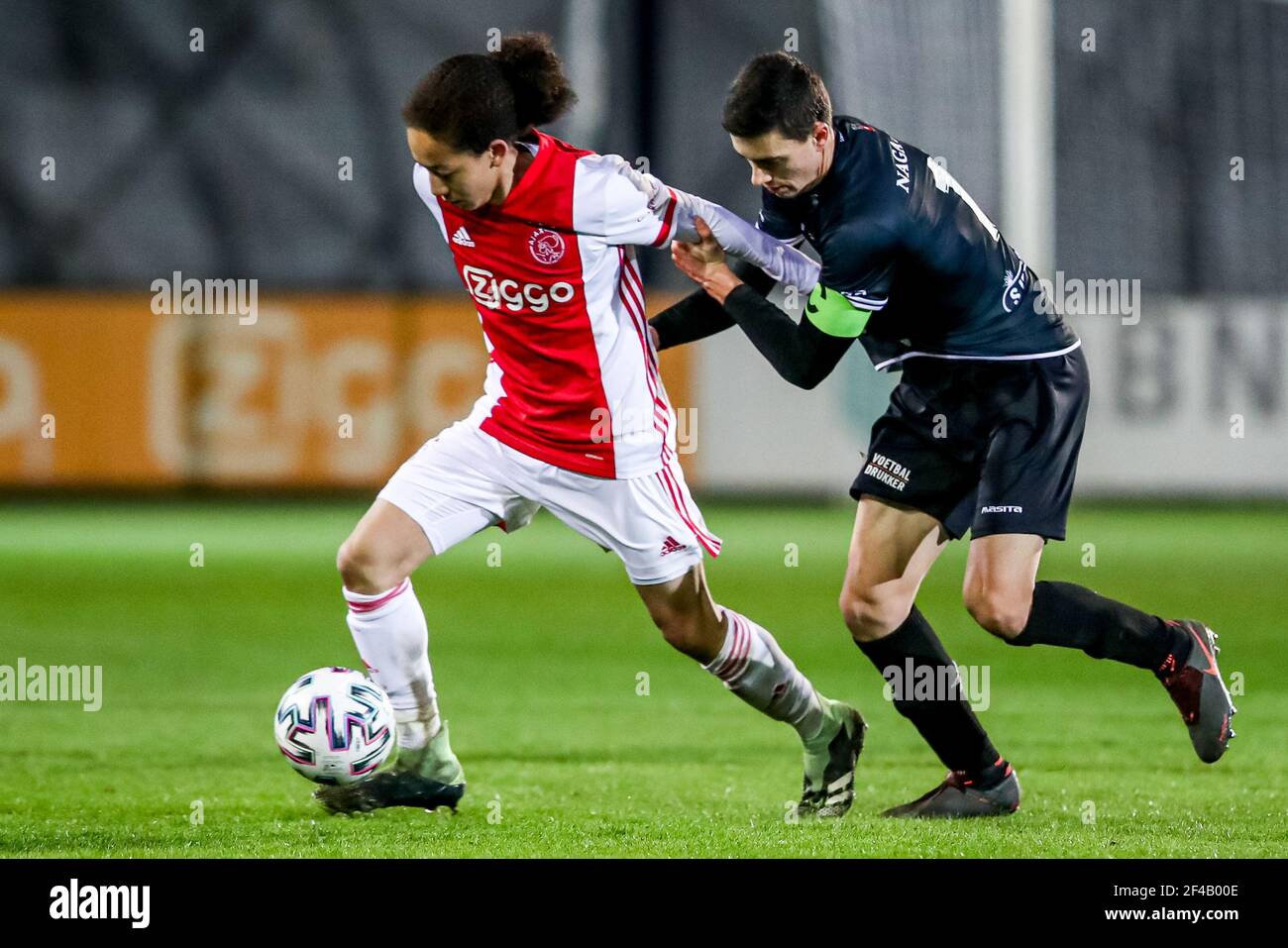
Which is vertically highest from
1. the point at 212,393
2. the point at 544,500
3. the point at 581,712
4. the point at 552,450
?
the point at 212,393

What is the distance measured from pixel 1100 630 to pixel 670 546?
4.06ft

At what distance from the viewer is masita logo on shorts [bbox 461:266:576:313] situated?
482 cm

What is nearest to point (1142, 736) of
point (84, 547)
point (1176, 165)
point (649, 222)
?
point (649, 222)

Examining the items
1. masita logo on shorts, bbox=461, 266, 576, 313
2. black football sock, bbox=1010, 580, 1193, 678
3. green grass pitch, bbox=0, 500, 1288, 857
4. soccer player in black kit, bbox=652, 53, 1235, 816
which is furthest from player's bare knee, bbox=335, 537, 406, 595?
black football sock, bbox=1010, 580, 1193, 678

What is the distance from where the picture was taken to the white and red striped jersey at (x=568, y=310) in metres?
4.75

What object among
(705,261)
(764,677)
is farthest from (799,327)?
(764,677)

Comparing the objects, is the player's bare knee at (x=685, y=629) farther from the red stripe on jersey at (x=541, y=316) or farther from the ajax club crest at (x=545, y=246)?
the ajax club crest at (x=545, y=246)

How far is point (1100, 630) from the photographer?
5090 mm

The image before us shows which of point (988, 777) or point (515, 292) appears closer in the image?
point (515, 292)

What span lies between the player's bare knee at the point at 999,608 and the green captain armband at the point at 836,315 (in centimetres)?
84

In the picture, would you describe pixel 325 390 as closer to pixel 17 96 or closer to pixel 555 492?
pixel 17 96

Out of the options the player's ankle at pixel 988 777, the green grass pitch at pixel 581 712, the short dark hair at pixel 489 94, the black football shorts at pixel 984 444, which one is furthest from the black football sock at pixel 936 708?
the short dark hair at pixel 489 94
